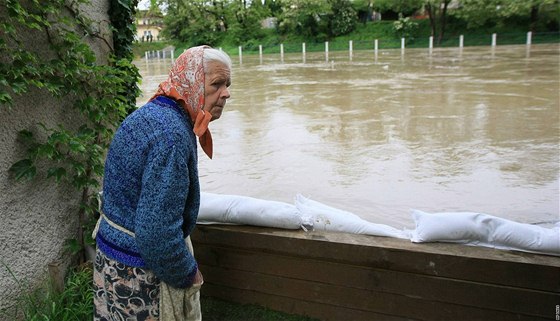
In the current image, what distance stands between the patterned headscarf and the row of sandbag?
102cm

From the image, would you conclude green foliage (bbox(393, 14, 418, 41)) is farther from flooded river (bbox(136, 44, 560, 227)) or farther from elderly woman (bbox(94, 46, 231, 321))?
elderly woman (bbox(94, 46, 231, 321))

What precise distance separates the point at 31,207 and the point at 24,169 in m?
0.23

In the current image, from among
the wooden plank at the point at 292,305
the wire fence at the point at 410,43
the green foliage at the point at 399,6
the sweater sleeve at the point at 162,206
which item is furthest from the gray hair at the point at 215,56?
the green foliage at the point at 399,6

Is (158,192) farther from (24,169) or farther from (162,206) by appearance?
(24,169)

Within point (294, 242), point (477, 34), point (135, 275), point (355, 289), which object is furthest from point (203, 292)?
point (477, 34)

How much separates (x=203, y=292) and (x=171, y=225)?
1.35 m

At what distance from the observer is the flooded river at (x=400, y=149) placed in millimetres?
4633

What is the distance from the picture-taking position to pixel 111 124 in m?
2.94

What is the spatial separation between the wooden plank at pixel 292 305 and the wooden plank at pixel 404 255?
259 millimetres

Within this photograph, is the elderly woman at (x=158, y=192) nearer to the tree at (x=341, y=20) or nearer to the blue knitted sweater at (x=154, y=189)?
Result: the blue knitted sweater at (x=154, y=189)

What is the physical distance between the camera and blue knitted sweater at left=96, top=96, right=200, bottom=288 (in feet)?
4.81

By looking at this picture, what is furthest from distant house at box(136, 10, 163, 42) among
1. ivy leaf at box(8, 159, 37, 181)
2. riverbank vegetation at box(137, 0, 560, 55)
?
riverbank vegetation at box(137, 0, 560, 55)

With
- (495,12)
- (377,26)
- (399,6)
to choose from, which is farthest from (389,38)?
(495,12)

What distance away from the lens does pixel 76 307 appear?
254cm
